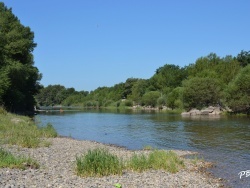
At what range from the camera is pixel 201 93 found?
110m

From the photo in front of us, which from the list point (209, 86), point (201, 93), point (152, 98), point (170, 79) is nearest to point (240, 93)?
point (201, 93)

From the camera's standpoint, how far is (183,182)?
53.8 feet

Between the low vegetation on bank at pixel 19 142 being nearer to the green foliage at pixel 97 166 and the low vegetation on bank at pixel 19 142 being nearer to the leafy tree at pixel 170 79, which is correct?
the green foliage at pixel 97 166

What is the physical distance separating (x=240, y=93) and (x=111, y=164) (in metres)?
83.9

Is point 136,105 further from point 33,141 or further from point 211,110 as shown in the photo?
point 33,141

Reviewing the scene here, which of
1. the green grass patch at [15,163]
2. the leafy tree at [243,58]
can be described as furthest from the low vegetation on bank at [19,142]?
the leafy tree at [243,58]

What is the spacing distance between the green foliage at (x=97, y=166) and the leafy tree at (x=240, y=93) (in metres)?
82.3

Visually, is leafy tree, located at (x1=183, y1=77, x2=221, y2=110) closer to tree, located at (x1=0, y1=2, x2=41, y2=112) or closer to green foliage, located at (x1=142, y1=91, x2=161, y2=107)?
green foliage, located at (x1=142, y1=91, x2=161, y2=107)

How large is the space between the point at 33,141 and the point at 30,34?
195ft

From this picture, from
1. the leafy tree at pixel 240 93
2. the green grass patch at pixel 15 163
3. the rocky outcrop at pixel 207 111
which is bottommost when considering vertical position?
the green grass patch at pixel 15 163

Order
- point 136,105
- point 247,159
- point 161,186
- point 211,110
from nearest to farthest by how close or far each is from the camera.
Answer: point 161,186, point 247,159, point 211,110, point 136,105

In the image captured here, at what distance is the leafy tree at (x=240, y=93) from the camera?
3654 inches

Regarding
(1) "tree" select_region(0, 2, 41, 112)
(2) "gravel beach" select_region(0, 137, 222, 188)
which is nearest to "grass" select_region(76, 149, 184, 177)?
(2) "gravel beach" select_region(0, 137, 222, 188)

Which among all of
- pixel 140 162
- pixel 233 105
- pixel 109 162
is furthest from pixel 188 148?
pixel 233 105
